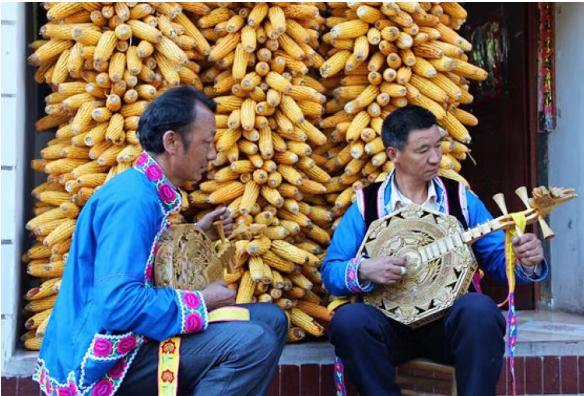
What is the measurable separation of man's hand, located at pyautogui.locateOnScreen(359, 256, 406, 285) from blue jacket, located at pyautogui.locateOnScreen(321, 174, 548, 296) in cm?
12

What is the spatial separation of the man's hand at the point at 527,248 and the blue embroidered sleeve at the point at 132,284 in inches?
47.7

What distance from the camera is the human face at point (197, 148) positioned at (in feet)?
9.08

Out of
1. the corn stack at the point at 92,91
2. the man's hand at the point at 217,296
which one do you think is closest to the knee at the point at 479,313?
the man's hand at the point at 217,296

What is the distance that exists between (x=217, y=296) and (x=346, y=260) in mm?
890

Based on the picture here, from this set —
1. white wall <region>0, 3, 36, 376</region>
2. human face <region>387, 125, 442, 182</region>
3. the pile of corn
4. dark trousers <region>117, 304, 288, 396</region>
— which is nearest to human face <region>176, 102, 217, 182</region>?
dark trousers <region>117, 304, 288, 396</region>

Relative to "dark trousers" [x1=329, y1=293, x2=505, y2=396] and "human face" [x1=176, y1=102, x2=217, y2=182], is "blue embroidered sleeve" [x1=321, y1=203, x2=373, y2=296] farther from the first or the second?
"human face" [x1=176, y1=102, x2=217, y2=182]

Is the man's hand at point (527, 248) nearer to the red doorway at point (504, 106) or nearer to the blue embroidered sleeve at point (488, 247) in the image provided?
the blue embroidered sleeve at point (488, 247)

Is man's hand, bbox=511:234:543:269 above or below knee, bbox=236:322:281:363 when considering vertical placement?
above

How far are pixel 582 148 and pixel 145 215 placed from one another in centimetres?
298

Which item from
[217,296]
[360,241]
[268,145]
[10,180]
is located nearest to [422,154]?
[360,241]

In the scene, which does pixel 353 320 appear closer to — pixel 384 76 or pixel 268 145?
pixel 268 145

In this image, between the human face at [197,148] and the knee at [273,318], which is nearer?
the human face at [197,148]

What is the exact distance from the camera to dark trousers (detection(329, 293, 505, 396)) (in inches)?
118

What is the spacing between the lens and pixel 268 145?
3.80m
